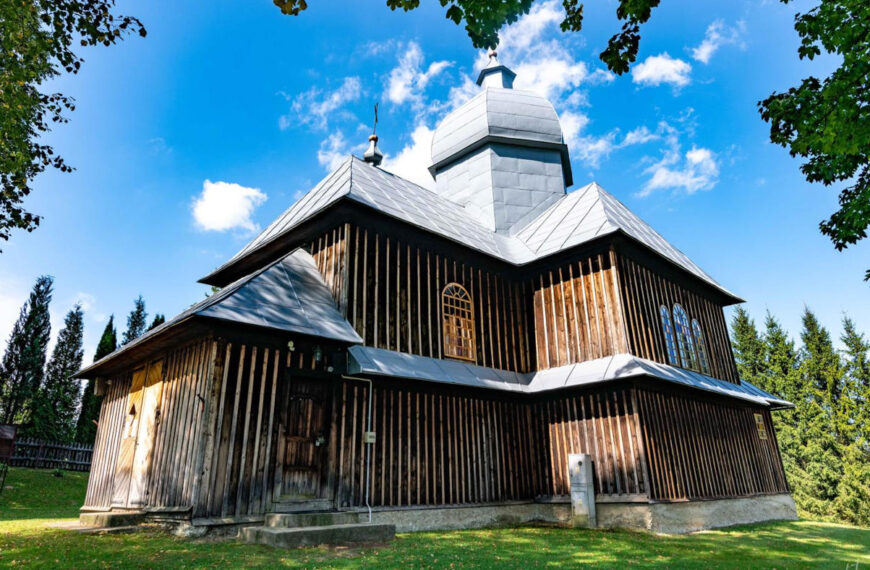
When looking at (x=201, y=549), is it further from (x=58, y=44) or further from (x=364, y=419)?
(x=58, y=44)

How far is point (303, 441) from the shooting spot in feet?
33.0

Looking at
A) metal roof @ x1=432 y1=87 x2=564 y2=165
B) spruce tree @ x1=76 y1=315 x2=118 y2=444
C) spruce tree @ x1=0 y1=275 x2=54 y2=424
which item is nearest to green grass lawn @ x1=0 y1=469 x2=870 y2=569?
metal roof @ x1=432 y1=87 x2=564 y2=165

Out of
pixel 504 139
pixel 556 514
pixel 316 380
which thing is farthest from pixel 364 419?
pixel 504 139

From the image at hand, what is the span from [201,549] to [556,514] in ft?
27.1

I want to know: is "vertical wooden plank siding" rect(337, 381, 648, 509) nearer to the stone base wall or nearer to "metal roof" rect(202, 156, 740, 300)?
the stone base wall

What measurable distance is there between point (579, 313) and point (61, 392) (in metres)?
37.4

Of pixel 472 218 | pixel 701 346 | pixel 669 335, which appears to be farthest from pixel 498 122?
pixel 701 346

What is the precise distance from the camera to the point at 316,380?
1044 cm

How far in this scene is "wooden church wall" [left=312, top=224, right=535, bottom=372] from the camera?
38.3ft

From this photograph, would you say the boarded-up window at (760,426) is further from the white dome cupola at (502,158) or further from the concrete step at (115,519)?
the concrete step at (115,519)

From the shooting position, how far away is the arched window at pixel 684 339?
49.3 feet

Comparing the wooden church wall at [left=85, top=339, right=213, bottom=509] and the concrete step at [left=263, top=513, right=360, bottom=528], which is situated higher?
the wooden church wall at [left=85, top=339, right=213, bottom=509]

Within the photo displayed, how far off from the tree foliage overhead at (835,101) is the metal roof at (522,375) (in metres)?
5.03

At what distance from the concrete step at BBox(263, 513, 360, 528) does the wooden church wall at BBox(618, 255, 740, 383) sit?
7742 millimetres
